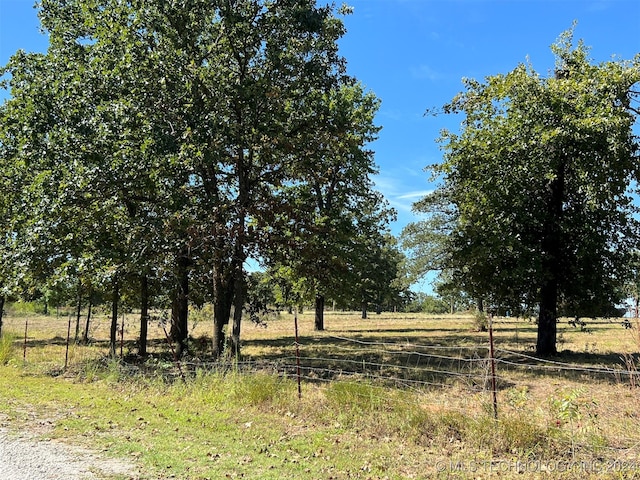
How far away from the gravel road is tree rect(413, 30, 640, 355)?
41.9ft

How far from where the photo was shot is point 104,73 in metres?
12.7

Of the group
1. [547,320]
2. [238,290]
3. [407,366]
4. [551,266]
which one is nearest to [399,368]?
[407,366]

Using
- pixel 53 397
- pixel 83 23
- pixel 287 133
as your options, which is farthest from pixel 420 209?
pixel 53 397

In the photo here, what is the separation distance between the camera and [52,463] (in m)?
6.00

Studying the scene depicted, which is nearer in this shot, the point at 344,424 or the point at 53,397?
the point at 344,424

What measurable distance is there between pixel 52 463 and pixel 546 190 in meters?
16.3

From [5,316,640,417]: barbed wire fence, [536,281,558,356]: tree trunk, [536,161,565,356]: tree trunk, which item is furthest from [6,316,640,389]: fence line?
[536,161,565,356]: tree trunk

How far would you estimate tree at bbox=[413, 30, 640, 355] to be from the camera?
1453cm

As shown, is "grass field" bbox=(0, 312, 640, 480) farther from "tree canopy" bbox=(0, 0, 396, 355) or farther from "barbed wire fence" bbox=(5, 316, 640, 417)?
"tree canopy" bbox=(0, 0, 396, 355)

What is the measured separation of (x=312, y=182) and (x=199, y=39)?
5545 millimetres

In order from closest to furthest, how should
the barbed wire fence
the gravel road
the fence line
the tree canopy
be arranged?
the gravel road, the barbed wire fence, the fence line, the tree canopy

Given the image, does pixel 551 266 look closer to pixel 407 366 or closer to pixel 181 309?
pixel 407 366

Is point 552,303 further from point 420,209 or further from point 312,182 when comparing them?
point 420,209

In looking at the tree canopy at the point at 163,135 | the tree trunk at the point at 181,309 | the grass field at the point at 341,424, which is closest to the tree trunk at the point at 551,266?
the grass field at the point at 341,424
